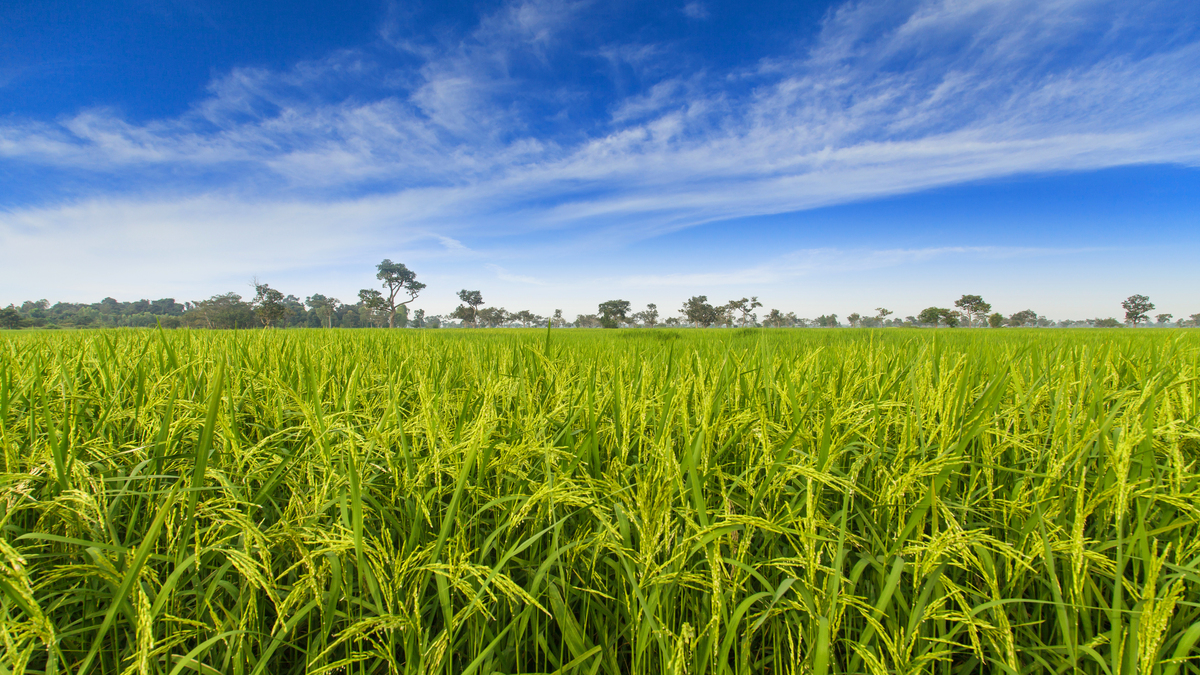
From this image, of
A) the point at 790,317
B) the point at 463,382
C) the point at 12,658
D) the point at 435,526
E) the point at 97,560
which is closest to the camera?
the point at 12,658

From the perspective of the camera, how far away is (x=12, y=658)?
2.34 feet

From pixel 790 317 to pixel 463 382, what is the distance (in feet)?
417

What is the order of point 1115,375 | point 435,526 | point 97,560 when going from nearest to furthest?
point 97,560 → point 435,526 → point 1115,375

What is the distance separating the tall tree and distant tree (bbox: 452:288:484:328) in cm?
14838

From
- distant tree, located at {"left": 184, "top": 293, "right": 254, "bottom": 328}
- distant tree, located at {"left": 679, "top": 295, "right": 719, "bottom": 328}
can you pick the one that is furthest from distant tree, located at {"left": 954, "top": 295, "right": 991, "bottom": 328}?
distant tree, located at {"left": 184, "top": 293, "right": 254, "bottom": 328}

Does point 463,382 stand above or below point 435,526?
above

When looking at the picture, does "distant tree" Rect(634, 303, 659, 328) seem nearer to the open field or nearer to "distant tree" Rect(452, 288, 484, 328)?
"distant tree" Rect(452, 288, 484, 328)

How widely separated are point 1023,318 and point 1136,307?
74.7 feet

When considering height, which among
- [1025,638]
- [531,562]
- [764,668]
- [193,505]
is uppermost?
[193,505]

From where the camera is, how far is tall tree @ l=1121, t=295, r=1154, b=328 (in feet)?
305

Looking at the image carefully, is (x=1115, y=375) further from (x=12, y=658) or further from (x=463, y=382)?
(x=12, y=658)

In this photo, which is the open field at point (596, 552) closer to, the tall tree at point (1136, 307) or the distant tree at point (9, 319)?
the distant tree at point (9, 319)

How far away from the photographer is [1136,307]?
94.4 meters

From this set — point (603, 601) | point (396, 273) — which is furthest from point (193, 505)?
point (396, 273)
